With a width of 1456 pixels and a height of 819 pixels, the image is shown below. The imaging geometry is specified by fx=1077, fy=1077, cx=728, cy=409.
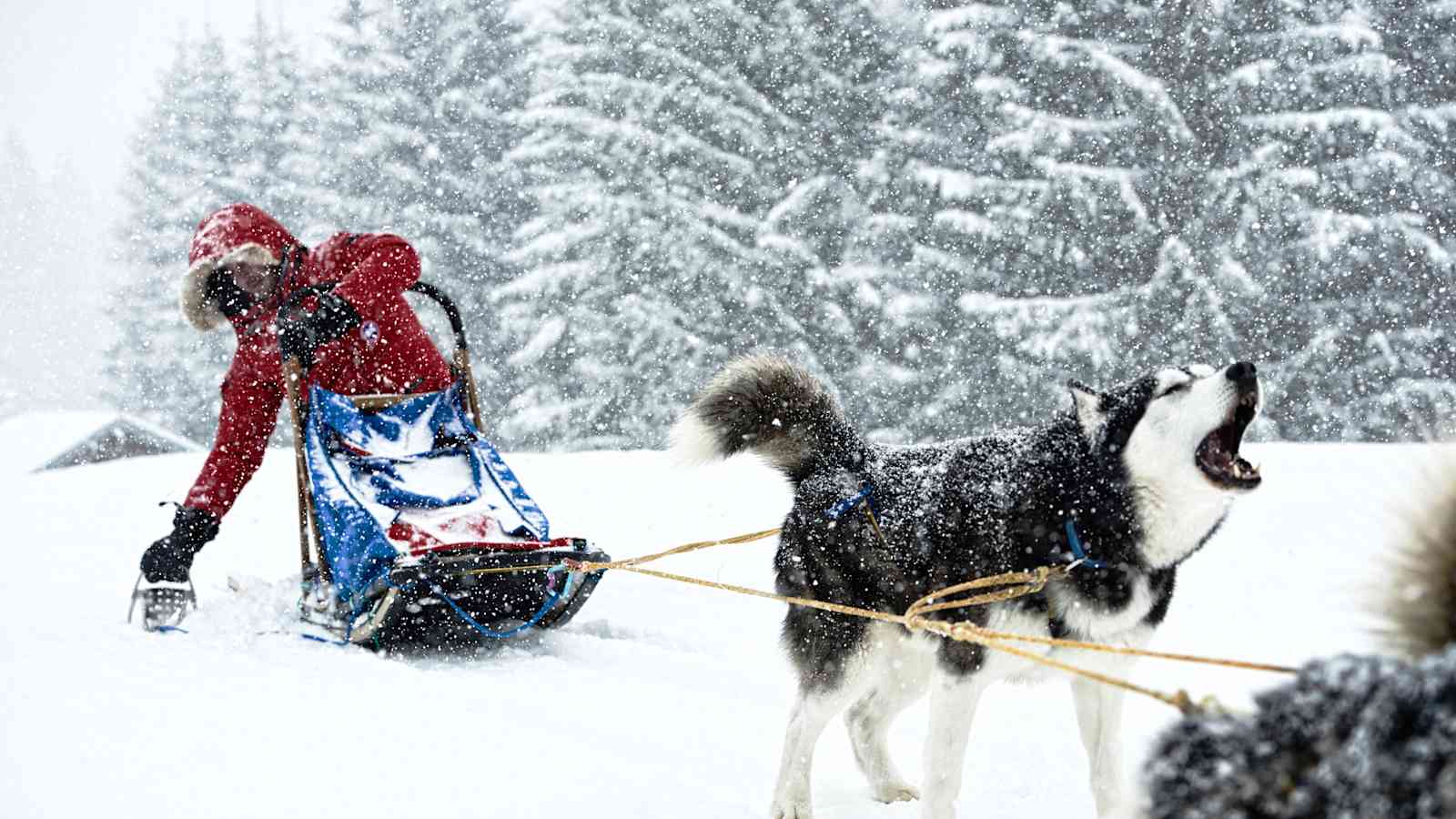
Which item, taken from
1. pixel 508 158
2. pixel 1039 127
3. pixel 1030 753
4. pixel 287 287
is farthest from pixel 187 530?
pixel 508 158

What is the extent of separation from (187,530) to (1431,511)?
15.4 ft

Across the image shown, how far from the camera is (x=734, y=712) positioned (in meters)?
3.96

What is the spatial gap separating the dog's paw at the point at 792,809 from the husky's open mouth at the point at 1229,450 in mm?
1418

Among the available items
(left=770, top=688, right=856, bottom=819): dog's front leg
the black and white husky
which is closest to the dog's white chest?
the black and white husky

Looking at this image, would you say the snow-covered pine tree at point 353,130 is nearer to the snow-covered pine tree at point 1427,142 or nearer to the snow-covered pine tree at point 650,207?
the snow-covered pine tree at point 650,207

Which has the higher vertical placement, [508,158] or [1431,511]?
[508,158]

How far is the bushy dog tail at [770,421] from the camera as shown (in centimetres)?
337

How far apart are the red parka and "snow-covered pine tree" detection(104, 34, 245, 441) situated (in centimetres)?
1893

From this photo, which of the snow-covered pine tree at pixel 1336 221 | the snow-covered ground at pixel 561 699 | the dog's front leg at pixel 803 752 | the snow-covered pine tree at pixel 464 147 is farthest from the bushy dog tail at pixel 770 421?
the snow-covered pine tree at pixel 464 147

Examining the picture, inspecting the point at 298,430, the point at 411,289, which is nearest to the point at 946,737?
the point at 298,430

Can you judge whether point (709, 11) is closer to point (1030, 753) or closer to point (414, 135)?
point (414, 135)

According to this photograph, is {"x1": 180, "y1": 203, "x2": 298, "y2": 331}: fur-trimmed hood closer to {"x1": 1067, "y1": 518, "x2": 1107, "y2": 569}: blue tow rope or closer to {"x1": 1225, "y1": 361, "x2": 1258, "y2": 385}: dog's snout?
{"x1": 1067, "y1": 518, "x2": 1107, "y2": 569}: blue tow rope

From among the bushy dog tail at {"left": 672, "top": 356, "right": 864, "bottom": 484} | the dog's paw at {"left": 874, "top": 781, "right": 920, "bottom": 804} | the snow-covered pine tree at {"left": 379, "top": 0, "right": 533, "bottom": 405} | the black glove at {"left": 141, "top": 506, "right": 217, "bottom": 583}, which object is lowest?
the dog's paw at {"left": 874, "top": 781, "right": 920, "bottom": 804}

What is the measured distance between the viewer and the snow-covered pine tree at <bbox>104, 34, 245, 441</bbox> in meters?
23.3
